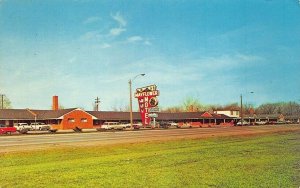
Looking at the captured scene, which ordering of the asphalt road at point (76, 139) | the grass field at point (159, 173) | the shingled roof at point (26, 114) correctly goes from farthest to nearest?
the shingled roof at point (26, 114) < the asphalt road at point (76, 139) < the grass field at point (159, 173)

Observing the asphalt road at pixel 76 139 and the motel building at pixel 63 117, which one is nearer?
the asphalt road at pixel 76 139

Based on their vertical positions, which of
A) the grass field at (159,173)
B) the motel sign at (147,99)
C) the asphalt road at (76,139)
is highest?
the motel sign at (147,99)

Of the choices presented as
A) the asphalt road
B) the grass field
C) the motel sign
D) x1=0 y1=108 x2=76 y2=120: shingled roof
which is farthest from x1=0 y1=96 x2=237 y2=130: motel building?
the grass field

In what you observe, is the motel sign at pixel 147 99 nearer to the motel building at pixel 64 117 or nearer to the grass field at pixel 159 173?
the motel building at pixel 64 117

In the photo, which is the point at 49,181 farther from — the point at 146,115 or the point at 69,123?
the point at 69,123

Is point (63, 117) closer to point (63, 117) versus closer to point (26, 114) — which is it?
point (63, 117)

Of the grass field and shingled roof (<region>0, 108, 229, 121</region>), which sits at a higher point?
shingled roof (<region>0, 108, 229, 121</region>)

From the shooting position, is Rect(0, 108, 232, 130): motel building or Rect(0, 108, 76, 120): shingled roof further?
Rect(0, 108, 232, 130): motel building

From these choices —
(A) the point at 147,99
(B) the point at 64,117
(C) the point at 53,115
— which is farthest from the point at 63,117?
(A) the point at 147,99

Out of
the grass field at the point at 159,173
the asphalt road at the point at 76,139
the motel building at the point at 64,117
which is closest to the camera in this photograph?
the grass field at the point at 159,173

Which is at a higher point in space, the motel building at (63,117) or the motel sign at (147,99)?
the motel sign at (147,99)

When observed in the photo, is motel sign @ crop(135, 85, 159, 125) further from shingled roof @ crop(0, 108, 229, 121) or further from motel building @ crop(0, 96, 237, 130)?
shingled roof @ crop(0, 108, 229, 121)

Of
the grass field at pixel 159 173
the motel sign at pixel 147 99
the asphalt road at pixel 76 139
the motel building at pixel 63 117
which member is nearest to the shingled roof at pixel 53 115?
the motel building at pixel 63 117

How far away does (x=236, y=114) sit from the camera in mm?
127188
